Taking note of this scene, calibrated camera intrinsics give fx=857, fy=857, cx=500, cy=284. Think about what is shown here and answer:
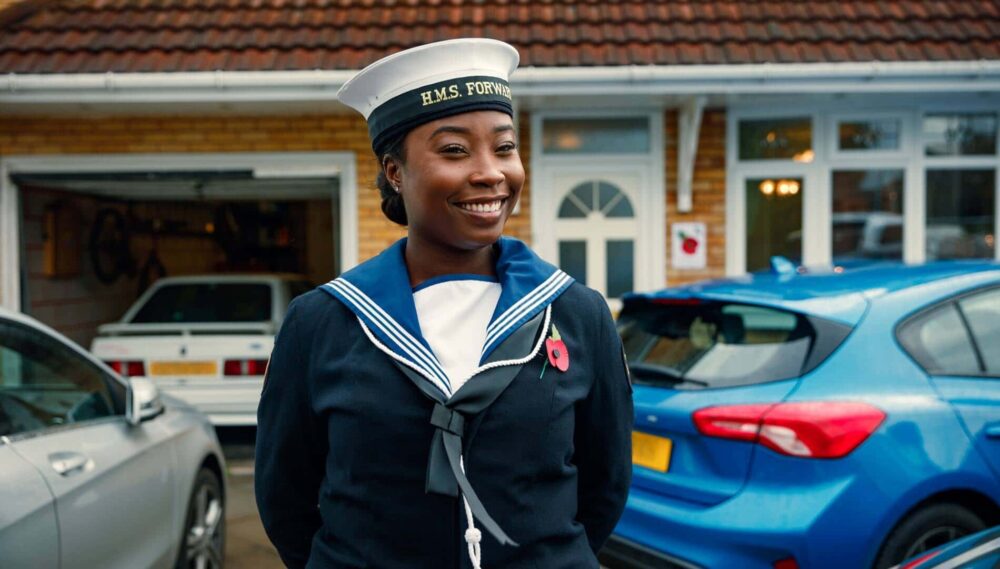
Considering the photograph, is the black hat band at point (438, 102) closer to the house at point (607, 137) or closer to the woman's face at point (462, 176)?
the woman's face at point (462, 176)

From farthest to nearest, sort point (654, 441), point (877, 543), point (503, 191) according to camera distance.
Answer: point (654, 441) → point (877, 543) → point (503, 191)

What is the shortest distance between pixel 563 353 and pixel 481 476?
0.26 m

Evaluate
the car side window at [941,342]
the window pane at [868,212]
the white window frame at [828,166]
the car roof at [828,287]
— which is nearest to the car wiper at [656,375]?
the car roof at [828,287]

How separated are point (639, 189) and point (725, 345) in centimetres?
420

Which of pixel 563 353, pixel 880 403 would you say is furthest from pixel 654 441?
pixel 563 353

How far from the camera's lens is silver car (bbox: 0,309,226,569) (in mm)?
2568

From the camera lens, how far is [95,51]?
272 inches

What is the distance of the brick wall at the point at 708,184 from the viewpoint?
7266mm

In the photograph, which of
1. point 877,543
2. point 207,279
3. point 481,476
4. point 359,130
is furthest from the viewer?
point 207,279

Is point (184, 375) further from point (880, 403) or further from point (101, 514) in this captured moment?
point (880, 403)

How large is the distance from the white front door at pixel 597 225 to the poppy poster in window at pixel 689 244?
30 centimetres

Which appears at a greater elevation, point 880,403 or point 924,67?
point 924,67

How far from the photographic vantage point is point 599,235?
7359 mm

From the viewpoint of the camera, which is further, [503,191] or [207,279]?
[207,279]
